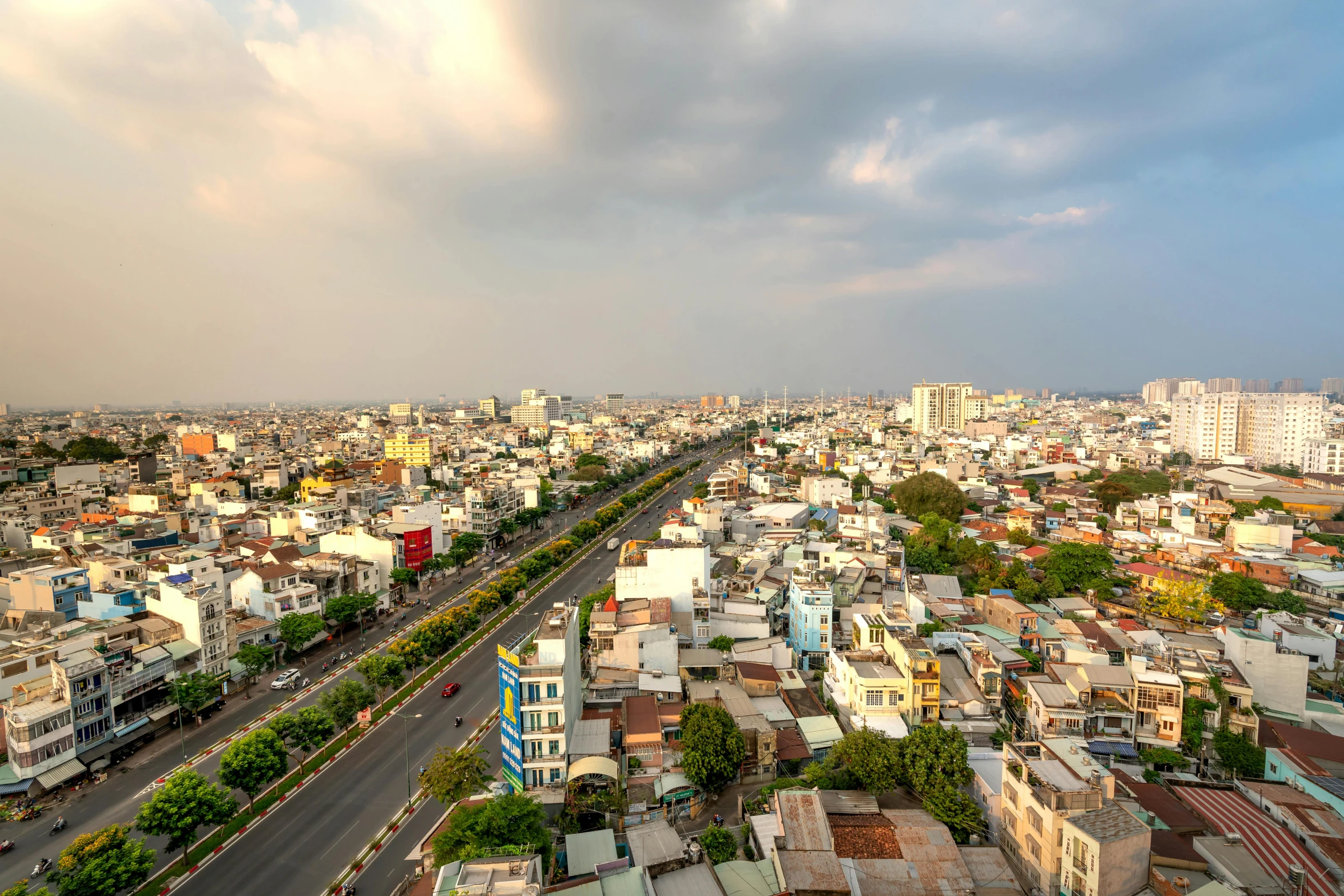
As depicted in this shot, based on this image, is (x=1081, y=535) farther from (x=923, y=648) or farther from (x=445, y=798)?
(x=445, y=798)

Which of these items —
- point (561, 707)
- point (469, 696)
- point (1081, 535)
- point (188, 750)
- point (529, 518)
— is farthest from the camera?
point (529, 518)

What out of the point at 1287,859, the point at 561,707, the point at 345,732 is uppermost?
the point at 561,707

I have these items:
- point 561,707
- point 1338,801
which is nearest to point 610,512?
point 561,707

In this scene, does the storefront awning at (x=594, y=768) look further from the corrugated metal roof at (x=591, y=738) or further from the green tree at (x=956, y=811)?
the green tree at (x=956, y=811)

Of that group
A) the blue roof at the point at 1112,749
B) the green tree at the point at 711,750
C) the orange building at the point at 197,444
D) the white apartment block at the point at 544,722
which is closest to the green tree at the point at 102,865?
the white apartment block at the point at 544,722

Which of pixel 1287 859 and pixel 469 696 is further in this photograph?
pixel 469 696

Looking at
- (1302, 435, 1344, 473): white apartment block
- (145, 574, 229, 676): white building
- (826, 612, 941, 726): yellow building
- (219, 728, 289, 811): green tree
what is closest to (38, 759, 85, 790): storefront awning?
(219, 728, 289, 811): green tree
